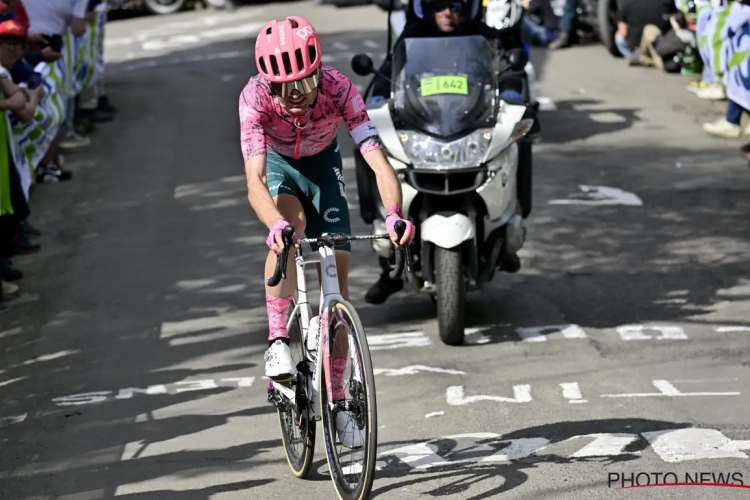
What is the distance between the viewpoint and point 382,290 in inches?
400

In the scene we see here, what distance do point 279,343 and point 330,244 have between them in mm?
620

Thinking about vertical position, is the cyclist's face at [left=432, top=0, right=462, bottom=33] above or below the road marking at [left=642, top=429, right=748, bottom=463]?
above

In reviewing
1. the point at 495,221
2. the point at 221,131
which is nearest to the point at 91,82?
the point at 221,131

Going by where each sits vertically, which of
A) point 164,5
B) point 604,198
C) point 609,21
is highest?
point 604,198

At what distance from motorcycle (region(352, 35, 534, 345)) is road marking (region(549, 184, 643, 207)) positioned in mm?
3716

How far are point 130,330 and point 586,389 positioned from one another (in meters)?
3.52

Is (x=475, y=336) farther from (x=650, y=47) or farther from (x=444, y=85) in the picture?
(x=650, y=47)

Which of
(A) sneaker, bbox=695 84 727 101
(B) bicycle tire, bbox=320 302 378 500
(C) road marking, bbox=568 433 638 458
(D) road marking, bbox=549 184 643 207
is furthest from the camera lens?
(A) sneaker, bbox=695 84 727 101

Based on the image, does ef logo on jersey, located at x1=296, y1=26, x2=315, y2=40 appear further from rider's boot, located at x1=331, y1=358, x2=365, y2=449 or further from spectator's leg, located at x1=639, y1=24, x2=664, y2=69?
spectator's leg, located at x1=639, y1=24, x2=664, y2=69

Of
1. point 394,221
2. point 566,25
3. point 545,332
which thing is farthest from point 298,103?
point 566,25

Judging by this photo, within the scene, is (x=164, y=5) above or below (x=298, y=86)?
below

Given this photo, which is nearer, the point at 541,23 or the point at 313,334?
the point at 313,334

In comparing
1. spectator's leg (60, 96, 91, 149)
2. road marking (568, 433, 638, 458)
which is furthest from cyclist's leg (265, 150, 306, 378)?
spectator's leg (60, 96, 91, 149)

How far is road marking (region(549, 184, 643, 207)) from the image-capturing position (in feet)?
43.8
